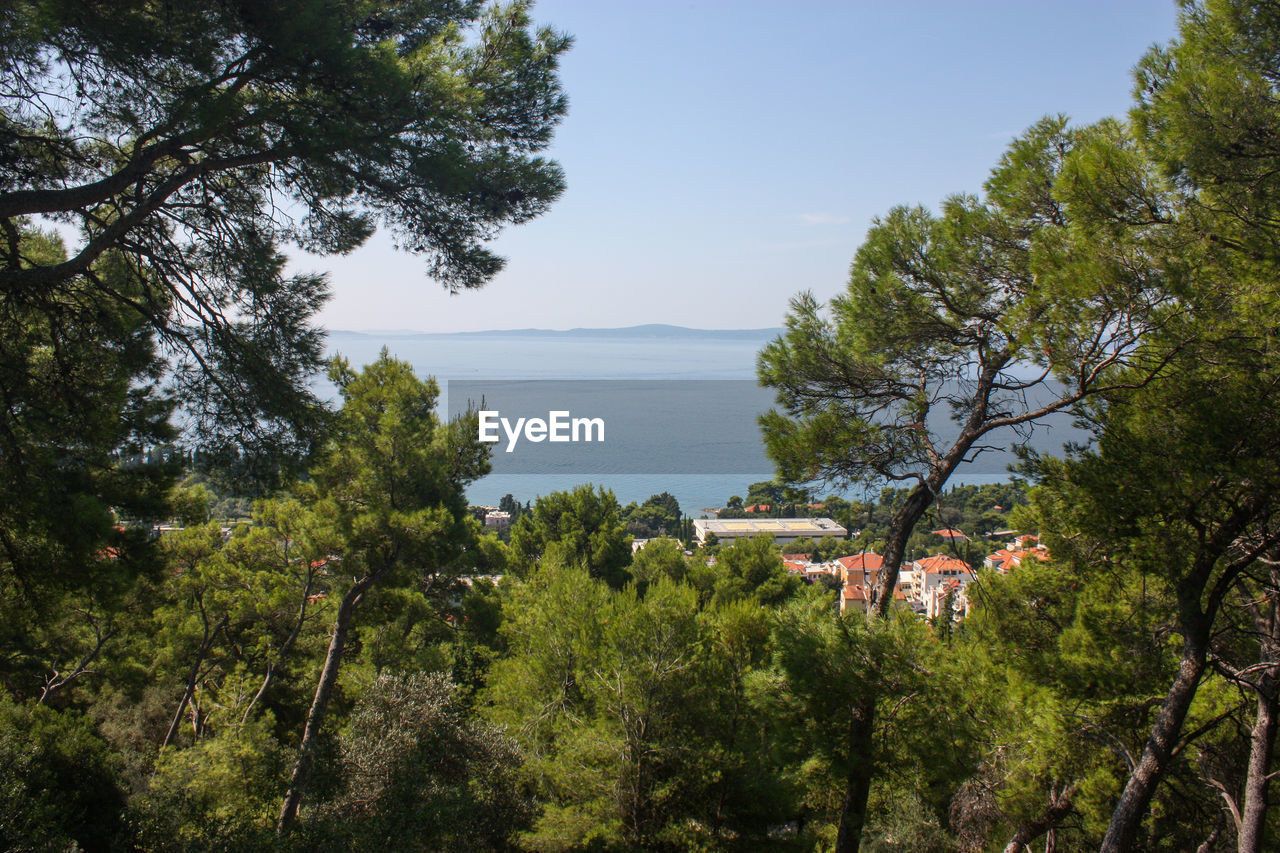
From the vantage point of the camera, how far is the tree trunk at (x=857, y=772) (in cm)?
456

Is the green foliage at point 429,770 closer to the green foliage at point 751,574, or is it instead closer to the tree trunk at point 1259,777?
the tree trunk at point 1259,777

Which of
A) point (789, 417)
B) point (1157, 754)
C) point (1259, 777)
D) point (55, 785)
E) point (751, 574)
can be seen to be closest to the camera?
point (1157, 754)

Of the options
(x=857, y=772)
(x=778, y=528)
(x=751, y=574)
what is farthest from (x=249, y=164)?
(x=778, y=528)

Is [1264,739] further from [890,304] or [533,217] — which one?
[533,217]

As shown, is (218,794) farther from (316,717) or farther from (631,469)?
(631,469)

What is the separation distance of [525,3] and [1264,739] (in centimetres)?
593

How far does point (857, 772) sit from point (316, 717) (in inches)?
252

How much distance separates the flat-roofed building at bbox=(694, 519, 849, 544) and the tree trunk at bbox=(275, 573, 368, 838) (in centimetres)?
3590

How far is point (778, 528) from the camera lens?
56.8 meters

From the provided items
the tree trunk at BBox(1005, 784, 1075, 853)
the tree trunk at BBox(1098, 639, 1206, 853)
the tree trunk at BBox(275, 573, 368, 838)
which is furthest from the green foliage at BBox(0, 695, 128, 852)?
the tree trunk at BBox(1098, 639, 1206, 853)

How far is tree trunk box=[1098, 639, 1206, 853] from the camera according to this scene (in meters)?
3.35

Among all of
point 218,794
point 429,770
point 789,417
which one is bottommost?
point 218,794

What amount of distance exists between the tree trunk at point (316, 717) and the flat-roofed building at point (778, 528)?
35898 millimetres

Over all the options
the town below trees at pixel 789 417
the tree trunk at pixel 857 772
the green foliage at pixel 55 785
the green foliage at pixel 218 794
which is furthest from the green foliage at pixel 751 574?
the tree trunk at pixel 857 772
